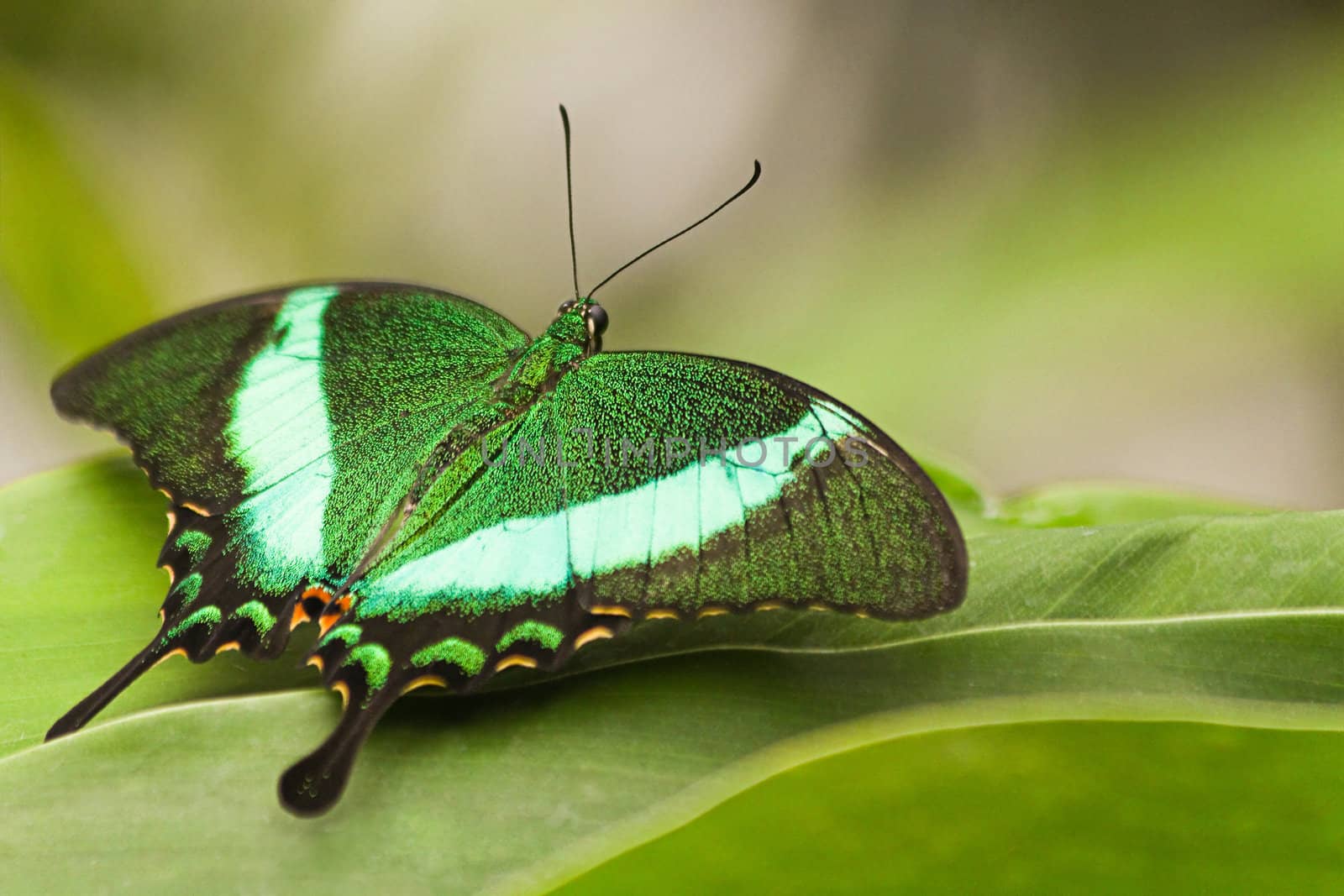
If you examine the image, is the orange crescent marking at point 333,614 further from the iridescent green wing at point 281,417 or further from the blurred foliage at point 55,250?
the blurred foliage at point 55,250

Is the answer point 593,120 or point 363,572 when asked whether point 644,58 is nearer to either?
point 593,120

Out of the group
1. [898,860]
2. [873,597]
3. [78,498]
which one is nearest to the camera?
[898,860]

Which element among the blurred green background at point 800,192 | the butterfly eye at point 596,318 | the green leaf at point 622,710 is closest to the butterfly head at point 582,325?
the butterfly eye at point 596,318

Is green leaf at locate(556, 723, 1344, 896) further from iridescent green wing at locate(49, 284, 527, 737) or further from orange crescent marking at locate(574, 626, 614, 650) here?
iridescent green wing at locate(49, 284, 527, 737)

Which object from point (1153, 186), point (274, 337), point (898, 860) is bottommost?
point (898, 860)

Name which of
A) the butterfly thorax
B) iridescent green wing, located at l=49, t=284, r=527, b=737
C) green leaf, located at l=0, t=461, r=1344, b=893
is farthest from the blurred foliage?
the butterfly thorax

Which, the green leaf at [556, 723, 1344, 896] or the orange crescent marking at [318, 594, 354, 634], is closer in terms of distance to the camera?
the green leaf at [556, 723, 1344, 896]

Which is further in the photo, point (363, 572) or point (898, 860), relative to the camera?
point (363, 572)

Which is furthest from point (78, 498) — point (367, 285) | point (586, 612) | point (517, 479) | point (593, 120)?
point (593, 120)
